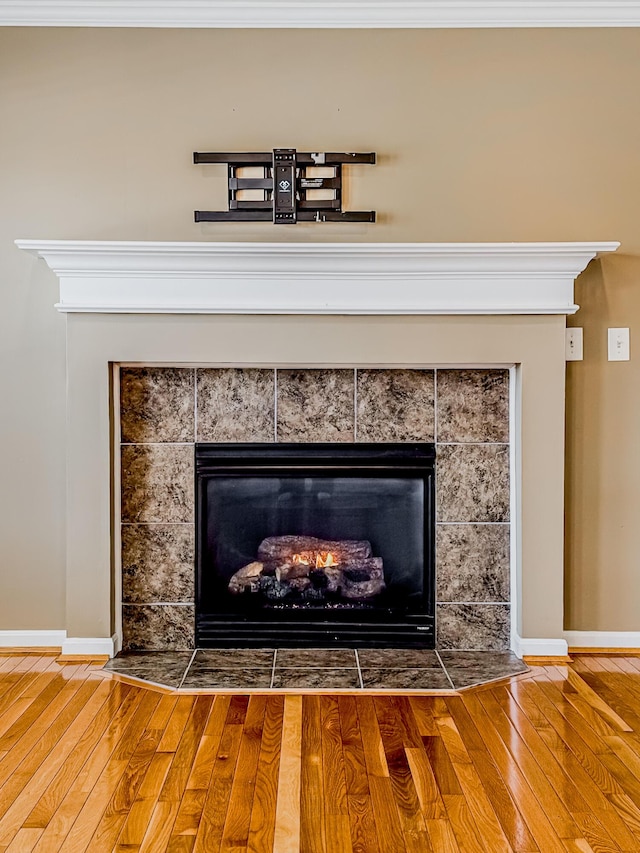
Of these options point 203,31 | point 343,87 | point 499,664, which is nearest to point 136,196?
point 203,31

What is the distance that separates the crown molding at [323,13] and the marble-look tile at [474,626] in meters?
2.26

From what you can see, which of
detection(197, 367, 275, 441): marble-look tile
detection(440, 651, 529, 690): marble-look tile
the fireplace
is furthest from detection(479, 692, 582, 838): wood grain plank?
detection(197, 367, 275, 441): marble-look tile

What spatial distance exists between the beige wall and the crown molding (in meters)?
0.04

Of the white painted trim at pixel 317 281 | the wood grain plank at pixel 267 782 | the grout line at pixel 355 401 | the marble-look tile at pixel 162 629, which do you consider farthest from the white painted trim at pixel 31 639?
the grout line at pixel 355 401

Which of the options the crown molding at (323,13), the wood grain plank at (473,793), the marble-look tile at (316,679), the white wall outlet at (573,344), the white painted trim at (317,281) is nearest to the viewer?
the wood grain plank at (473,793)

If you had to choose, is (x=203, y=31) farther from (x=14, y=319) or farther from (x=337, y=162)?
(x=14, y=319)

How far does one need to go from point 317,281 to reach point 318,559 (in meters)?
1.12

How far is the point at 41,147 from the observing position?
9.59 feet

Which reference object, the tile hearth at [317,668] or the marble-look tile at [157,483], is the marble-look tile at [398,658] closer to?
the tile hearth at [317,668]

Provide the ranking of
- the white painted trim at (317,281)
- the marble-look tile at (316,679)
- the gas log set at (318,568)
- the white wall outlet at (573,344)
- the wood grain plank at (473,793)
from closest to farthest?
the wood grain plank at (473,793) → the marble-look tile at (316,679) → the white painted trim at (317,281) → the white wall outlet at (573,344) → the gas log set at (318,568)

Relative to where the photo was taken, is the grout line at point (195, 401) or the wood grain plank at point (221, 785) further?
the grout line at point (195, 401)

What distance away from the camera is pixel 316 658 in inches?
113

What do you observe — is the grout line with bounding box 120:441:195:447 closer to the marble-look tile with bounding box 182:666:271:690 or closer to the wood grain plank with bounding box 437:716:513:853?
the marble-look tile with bounding box 182:666:271:690

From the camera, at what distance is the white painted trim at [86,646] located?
2.88 meters
